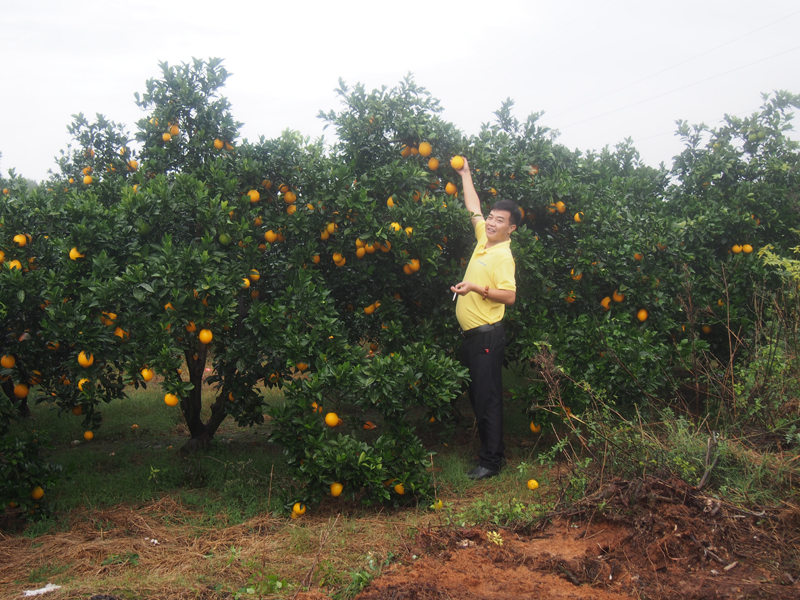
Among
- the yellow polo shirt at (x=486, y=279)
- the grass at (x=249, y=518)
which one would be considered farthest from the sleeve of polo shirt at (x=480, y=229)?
the grass at (x=249, y=518)

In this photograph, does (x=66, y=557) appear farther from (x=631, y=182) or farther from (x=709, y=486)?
(x=631, y=182)

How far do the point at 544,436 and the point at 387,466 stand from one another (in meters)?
2.06

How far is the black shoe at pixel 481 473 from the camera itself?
412cm

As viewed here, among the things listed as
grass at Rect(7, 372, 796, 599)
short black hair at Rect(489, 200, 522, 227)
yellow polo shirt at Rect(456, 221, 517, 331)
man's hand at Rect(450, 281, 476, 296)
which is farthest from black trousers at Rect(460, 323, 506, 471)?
short black hair at Rect(489, 200, 522, 227)

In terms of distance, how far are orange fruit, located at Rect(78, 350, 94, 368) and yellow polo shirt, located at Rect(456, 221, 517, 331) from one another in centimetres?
242

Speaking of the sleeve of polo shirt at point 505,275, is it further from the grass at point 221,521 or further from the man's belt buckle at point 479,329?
the grass at point 221,521

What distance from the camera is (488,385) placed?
13.5 feet

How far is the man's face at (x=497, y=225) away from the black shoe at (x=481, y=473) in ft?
5.42

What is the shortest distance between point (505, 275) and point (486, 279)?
15 centimetres

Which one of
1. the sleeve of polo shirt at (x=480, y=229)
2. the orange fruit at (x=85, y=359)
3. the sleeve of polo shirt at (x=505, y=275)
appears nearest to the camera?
the orange fruit at (x=85, y=359)

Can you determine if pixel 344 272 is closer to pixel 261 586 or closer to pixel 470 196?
pixel 470 196

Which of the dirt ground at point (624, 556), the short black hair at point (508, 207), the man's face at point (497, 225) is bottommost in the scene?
A: the dirt ground at point (624, 556)

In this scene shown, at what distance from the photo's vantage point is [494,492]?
387 centimetres

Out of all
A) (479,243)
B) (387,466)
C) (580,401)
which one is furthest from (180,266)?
(580,401)
